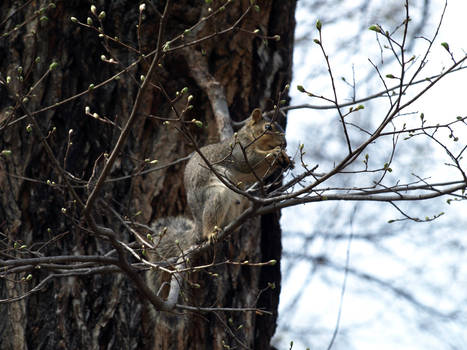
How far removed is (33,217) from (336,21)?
19.0 ft

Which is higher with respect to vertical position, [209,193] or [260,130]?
[260,130]

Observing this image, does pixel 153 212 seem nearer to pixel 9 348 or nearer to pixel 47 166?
pixel 47 166

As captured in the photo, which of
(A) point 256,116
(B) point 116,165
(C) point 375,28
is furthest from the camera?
(A) point 256,116

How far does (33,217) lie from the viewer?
3262 mm

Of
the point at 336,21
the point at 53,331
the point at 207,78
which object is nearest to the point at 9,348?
the point at 53,331

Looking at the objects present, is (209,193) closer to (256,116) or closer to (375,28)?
(256,116)

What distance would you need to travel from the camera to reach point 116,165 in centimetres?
358

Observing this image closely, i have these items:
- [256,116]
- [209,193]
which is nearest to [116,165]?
[209,193]

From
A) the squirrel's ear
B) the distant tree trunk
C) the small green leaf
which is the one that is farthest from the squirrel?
the small green leaf

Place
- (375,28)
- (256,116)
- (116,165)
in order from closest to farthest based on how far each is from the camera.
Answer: (375,28), (116,165), (256,116)

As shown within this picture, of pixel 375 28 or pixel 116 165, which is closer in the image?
pixel 375 28

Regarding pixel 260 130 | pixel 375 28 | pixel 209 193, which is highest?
pixel 260 130

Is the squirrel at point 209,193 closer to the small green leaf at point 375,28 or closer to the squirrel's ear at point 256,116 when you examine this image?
the squirrel's ear at point 256,116

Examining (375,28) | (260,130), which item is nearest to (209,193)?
(260,130)
